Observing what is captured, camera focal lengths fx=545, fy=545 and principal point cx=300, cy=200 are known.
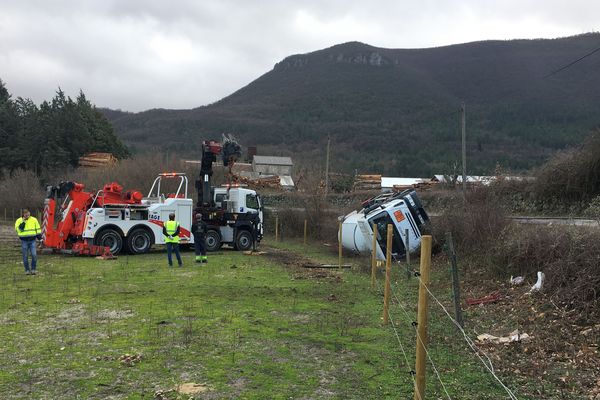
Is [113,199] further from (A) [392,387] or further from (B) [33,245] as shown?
(A) [392,387]

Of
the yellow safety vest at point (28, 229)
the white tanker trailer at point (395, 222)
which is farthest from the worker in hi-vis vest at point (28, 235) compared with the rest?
the white tanker trailer at point (395, 222)

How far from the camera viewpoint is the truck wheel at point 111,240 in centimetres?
1884

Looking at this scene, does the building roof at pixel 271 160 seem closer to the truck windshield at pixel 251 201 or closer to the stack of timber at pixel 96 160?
the stack of timber at pixel 96 160

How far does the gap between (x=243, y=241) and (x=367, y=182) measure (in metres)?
30.8

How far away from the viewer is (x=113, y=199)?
1925 centimetres

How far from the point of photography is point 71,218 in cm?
1880

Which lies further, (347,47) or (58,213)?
(347,47)

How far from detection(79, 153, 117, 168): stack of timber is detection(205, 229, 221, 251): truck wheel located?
98.3 feet

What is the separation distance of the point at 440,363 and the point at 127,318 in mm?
5012

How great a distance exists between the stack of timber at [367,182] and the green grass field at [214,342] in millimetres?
36658

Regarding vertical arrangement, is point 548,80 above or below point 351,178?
above

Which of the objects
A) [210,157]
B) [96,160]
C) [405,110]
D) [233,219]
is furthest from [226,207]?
[405,110]

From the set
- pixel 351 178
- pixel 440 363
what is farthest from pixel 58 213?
pixel 351 178

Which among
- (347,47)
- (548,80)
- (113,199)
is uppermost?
(347,47)
